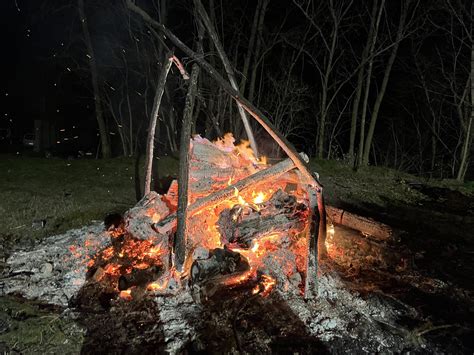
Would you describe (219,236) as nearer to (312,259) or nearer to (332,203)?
(312,259)

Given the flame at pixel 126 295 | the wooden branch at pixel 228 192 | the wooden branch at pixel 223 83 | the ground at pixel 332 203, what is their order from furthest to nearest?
the wooden branch at pixel 228 192
the flame at pixel 126 295
the wooden branch at pixel 223 83
the ground at pixel 332 203

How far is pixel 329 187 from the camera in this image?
11.1 m

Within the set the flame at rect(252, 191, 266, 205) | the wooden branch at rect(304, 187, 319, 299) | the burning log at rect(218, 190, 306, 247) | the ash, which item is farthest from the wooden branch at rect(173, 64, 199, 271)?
the flame at rect(252, 191, 266, 205)

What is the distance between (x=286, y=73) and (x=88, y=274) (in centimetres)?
2129

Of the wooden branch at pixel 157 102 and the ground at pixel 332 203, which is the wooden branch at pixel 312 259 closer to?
the ground at pixel 332 203

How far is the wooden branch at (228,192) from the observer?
17.6ft

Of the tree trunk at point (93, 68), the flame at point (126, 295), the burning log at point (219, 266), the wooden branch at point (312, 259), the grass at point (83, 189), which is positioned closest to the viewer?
the flame at point (126, 295)

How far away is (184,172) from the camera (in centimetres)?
470

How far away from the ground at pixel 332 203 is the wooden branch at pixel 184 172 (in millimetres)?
1525

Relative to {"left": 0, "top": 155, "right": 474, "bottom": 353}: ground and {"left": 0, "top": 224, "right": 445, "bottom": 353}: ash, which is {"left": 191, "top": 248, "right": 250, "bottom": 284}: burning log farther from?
{"left": 0, "top": 155, "right": 474, "bottom": 353}: ground

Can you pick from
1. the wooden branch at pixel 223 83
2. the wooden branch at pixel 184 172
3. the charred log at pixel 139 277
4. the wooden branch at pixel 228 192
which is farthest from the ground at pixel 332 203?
A: the wooden branch at pixel 223 83

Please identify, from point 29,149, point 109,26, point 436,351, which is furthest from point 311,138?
point 436,351

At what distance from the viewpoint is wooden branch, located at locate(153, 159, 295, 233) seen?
212 inches

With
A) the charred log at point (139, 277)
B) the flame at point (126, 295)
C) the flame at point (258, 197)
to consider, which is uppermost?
the flame at point (258, 197)
